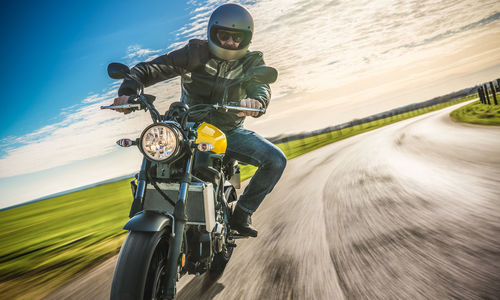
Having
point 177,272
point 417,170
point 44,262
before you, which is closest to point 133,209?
point 177,272

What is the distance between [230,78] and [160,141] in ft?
5.02

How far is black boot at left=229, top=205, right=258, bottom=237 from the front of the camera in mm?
2973

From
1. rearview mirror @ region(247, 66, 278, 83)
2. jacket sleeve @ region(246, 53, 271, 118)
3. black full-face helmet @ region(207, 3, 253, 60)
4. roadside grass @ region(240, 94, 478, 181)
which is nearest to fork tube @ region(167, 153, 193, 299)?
rearview mirror @ region(247, 66, 278, 83)

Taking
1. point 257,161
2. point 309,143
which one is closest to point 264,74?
point 257,161

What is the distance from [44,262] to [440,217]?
5802 millimetres

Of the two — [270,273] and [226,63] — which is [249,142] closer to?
[226,63]

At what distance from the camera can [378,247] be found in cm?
240

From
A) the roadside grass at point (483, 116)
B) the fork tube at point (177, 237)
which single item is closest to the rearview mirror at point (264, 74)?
the fork tube at point (177, 237)

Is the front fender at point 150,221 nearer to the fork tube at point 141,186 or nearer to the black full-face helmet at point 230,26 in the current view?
the fork tube at point 141,186

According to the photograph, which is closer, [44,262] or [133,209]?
[133,209]

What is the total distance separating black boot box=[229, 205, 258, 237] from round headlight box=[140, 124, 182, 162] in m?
1.44

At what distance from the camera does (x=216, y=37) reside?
294cm

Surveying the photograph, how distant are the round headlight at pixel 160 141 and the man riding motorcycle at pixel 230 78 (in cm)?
126

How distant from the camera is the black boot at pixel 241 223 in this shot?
2.97m
